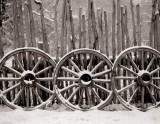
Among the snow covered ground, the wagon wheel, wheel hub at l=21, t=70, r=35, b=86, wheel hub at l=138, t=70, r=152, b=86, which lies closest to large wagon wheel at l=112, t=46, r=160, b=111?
wheel hub at l=138, t=70, r=152, b=86

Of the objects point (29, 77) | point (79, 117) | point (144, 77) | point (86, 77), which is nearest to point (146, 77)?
point (144, 77)

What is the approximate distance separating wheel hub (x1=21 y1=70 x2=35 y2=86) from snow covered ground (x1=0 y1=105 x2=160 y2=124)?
51 centimetres

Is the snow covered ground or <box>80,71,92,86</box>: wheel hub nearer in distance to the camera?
the snow covered ground

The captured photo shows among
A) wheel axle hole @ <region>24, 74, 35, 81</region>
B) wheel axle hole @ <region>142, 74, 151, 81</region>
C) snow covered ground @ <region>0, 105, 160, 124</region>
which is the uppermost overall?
wheel axle hole @ <region>24, 74, 35, 81</region>

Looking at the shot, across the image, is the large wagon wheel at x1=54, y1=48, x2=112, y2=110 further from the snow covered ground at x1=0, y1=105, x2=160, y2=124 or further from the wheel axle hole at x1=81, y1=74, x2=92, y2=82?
the snow covered ground at x1=0, y1=105, x2=160, y2=124

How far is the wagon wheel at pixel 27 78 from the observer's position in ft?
12.6

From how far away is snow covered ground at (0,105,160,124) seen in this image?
11.1 feet

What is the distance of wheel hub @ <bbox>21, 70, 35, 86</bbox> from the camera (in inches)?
150

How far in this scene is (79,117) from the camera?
3.54 meters

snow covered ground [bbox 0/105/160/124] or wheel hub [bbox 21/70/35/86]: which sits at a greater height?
wheel hub [bbox 21/70/35/86]

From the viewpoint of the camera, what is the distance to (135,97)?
4105mm

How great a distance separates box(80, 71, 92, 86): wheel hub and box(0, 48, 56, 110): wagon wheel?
1.91 feet

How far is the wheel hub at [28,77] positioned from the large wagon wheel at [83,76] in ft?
1.44

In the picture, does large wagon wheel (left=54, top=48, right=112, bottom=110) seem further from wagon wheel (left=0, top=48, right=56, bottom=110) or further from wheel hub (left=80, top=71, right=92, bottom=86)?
wagon wheel (left=0, top=48, right=56, bottom=110)
